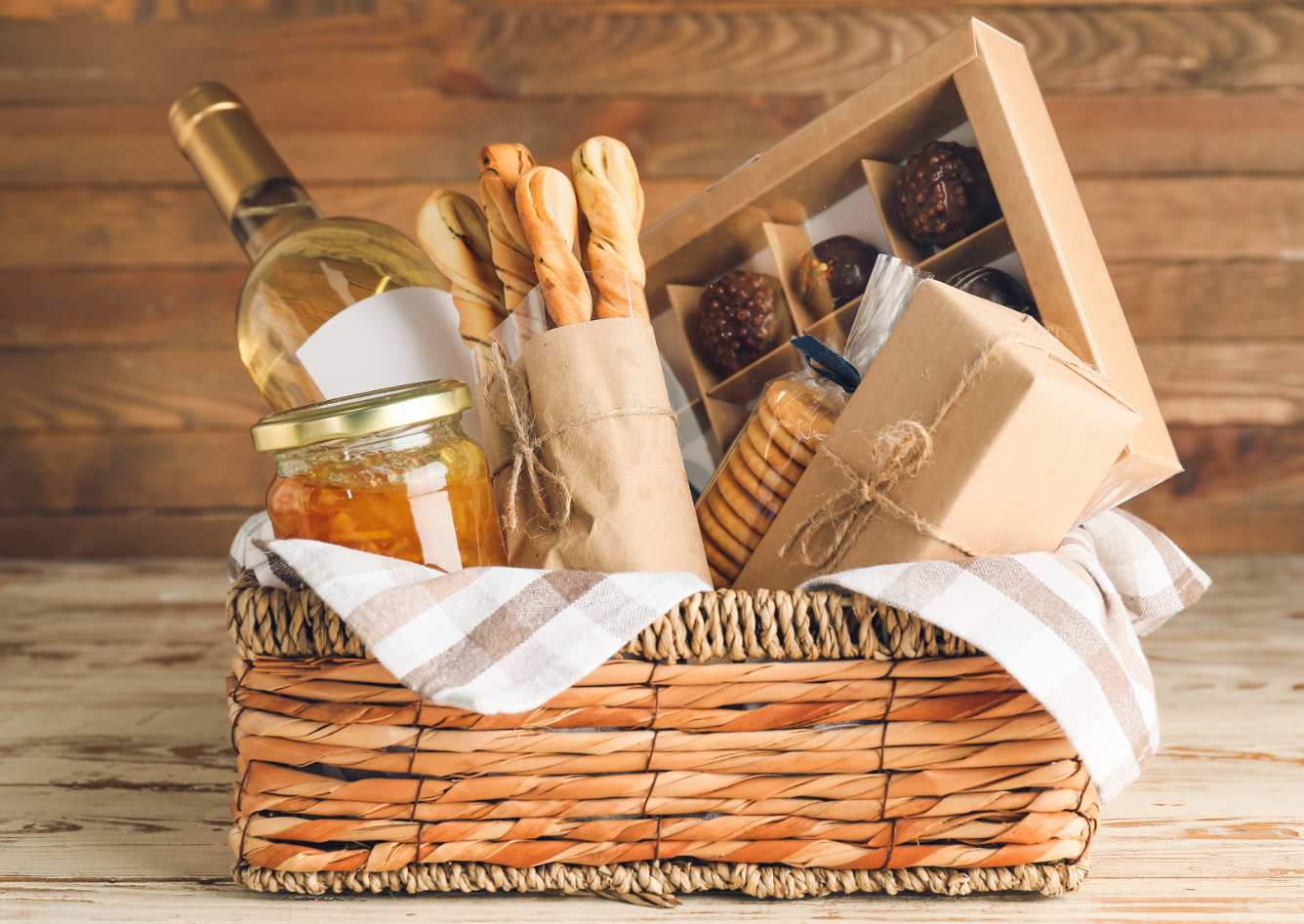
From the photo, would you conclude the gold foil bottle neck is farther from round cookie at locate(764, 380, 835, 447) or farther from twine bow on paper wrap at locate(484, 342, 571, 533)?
round cookie at locate(764, 380, 835, 447)

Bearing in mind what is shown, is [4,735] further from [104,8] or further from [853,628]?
[104,8]

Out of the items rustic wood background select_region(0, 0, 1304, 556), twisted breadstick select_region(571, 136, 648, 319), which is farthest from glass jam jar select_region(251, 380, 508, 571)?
rustic wood background select_region(0, 0, 1304, 556)

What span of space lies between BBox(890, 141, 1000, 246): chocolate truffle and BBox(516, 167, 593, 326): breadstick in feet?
0.81

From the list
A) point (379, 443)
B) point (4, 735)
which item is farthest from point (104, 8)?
point (379, 443)

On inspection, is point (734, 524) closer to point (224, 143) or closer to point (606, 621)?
point (606, 621)

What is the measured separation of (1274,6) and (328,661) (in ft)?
4.68

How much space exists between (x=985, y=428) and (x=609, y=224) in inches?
10.1

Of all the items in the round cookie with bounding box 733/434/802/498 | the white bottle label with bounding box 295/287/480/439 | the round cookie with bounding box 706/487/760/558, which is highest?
the white bottle label with bounding box 295/287/480/439

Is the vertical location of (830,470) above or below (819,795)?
above

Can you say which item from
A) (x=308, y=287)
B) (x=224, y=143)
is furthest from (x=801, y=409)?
(x=224, y=143)

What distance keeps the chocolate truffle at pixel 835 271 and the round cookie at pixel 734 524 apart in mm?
184

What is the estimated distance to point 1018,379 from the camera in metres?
0.56

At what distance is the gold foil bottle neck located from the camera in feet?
2.65

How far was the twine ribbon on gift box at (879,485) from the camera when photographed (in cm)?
58
